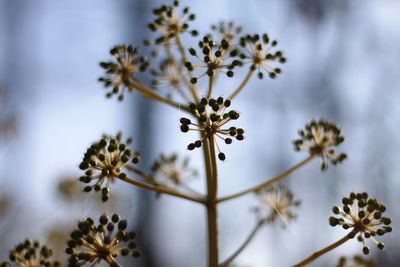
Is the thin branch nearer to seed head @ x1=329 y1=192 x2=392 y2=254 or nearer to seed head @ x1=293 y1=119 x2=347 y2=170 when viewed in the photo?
seed head @ x1=329 y1=192 x2=392 y2=254

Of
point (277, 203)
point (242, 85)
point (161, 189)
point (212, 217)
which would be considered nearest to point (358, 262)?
point (277, 203)

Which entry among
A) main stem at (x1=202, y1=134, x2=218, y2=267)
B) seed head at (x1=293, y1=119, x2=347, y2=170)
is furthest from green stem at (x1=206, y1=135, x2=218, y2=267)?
seed head at (x1=293, y1=119, x2=347, y2=170)

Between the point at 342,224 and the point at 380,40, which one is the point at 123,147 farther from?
the point at 380,40

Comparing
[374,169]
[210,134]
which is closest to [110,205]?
[374,169]

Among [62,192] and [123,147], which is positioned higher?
[62,192]

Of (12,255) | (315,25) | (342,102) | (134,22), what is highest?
(134,22)
